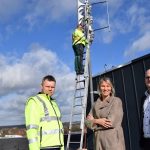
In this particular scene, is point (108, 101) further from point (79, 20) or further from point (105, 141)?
point (79, 20)

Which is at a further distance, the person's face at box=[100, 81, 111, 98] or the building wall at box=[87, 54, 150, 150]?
the building wall at box=[87, 54, 150, 150]

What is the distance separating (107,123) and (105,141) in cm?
23

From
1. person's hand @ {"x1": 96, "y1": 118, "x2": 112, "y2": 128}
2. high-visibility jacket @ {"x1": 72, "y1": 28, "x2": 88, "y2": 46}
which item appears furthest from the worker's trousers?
person's hand @ {"x1": 96, "y1": 118, "x2": 112, "y2": 128}

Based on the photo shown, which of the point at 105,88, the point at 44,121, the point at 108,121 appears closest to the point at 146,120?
the point at 108,121

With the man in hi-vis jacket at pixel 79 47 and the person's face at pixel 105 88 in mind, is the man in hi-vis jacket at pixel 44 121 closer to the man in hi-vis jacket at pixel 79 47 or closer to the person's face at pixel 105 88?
the person's face at pixel 105 88

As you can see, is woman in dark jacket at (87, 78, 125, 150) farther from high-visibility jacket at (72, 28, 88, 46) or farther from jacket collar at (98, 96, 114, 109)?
high-visibility jacket at (72, 28, 88, 46)

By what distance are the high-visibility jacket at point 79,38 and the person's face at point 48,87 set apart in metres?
5.88

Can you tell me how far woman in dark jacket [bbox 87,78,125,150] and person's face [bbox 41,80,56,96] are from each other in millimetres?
676

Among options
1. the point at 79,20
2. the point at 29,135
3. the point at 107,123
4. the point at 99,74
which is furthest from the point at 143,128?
the point at 79,20

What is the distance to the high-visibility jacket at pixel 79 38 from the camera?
389 inches

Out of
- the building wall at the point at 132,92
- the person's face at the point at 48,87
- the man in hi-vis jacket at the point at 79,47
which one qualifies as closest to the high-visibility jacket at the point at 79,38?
the man in hi-vis jacket at the point at 79,47

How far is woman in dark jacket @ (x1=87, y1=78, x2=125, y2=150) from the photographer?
167 inches

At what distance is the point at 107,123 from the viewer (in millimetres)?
4223

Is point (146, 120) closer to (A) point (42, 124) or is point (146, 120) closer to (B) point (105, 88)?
(B) point (105, 88)
